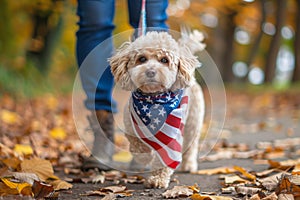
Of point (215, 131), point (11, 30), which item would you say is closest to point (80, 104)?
point (215, 131)

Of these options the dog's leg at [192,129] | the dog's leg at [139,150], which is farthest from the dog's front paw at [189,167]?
→ the dog's leg at [139,150]

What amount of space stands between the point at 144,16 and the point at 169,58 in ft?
1.86

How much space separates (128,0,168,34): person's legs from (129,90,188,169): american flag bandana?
0.60m

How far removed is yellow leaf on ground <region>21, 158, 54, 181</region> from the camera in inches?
109

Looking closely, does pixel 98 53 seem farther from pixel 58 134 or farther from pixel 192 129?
pixel 58 134

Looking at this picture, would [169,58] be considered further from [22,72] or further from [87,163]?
[22,72]

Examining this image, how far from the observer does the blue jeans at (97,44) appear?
3305mm

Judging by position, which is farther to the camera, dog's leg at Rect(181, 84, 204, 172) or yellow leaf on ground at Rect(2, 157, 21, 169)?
dog's leg at Rect(181, 84, 204, 172)

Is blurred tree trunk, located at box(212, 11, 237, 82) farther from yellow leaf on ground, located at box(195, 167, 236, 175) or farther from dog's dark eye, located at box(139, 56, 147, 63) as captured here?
dog's dark eye, located at box(139, 56, 147, 63)

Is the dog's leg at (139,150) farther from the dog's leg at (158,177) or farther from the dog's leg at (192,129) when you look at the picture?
the dog's leg at (192,129)

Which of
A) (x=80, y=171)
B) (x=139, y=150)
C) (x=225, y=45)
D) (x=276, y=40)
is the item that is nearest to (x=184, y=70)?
(x=139, y=150)

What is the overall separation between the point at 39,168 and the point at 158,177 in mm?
720

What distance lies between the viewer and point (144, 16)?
3.09 metres

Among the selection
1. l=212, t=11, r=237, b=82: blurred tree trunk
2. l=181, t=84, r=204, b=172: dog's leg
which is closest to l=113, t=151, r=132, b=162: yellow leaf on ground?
l=181, t=84, r=204, b=172: dog's leg
